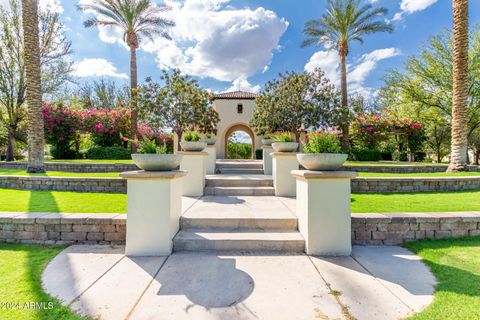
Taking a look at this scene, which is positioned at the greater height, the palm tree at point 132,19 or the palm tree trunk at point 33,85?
the palm tree at point 132,19

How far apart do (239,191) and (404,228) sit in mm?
3470

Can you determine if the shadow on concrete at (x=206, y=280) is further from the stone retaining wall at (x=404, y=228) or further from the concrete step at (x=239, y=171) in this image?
the concrete step at (x=239, y=171)

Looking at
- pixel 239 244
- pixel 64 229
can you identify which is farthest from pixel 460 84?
pixel 64 229

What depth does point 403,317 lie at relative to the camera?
6.72 ft

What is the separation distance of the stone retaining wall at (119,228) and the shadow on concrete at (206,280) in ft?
4.34

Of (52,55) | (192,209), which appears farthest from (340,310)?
(52,55)

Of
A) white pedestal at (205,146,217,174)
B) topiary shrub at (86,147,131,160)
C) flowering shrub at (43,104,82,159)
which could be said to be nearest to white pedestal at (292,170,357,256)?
white pedestal at (205,146,217,174)

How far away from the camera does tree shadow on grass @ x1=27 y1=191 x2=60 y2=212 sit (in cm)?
439

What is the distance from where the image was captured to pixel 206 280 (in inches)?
102

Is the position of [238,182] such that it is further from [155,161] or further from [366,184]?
[366,184]

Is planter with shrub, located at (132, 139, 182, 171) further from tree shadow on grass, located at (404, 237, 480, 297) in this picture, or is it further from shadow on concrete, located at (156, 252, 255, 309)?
tree shadow on grass, located at (404, 237, 480, 297)

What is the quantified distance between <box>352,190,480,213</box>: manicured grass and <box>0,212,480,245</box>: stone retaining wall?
72 centimetres

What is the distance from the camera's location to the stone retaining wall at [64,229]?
3643 millimetres

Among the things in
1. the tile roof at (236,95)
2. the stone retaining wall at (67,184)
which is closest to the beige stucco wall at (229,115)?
the tile roof at (236,95)
